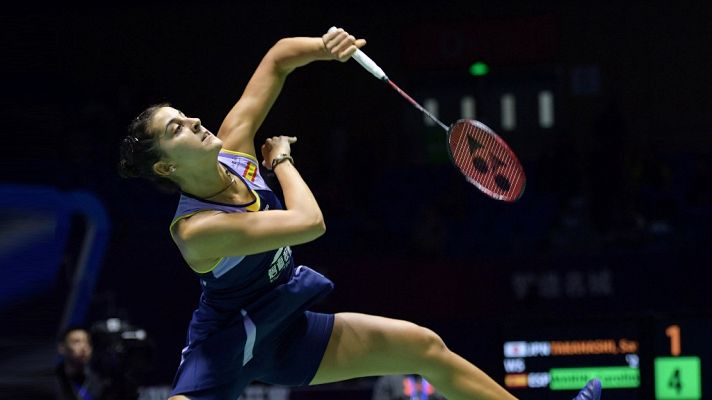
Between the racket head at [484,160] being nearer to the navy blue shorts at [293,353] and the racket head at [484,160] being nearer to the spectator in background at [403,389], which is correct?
the navy blue shorts at [293,353]

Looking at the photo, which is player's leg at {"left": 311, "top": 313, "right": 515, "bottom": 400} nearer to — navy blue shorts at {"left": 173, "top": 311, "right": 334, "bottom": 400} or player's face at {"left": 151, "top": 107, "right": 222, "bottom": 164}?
navy blue shorts at {"left": 173, "top": 311, "right": 334, "bottom": 400}

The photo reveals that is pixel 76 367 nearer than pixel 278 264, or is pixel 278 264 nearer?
pixel 278 264

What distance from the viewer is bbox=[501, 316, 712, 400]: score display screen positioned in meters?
5.10

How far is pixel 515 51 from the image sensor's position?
41.2 feet

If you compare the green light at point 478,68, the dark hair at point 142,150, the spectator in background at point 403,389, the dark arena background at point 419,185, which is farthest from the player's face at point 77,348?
the green light at point 478,68

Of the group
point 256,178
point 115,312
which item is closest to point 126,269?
point 115,312

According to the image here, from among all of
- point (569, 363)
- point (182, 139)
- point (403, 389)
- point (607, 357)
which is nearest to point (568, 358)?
point (569, 363)

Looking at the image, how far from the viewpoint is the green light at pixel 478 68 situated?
12.3 metres

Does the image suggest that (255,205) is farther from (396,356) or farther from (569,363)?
(569,363)

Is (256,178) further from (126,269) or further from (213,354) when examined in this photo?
(126,269)

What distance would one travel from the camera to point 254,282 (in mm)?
3465

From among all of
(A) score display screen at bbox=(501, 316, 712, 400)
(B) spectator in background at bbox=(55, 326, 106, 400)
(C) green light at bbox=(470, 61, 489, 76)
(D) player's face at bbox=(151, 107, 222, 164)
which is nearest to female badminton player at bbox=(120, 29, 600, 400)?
(D) player's face at bbox=(151, 107, 222, 164)

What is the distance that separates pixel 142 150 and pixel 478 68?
9272 millimetres

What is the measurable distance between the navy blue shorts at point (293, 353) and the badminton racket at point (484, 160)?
0.71 meters
